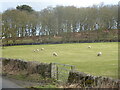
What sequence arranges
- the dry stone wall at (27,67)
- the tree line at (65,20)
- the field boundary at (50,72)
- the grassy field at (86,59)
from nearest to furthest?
the field boundary at (50,72) → the dry stone wall at (27,67) → the grassy field at (86,59) → the tree line at (65,20)

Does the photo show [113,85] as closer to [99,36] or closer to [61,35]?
[99,36]

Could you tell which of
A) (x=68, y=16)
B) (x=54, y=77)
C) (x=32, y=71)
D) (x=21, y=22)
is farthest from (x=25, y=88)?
(x=68, y=16)

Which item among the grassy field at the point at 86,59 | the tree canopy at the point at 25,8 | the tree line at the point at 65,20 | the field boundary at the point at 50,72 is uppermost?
the tree canopy at the point at 25,8

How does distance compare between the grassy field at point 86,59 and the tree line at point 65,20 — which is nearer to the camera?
the grassy field at point 86,59

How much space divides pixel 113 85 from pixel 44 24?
69.3 metres

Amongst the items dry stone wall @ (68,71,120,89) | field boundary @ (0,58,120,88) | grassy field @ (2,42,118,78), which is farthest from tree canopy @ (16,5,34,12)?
dry stone wall @ (68,71,120,89)

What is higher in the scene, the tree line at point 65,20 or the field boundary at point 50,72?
the tree line at point 65,20

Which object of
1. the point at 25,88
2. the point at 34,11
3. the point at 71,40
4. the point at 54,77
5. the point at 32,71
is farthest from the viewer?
the point at 34,11

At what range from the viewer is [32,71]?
1444 centimetres

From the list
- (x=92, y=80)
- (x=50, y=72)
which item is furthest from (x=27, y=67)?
(x=92, y=80)

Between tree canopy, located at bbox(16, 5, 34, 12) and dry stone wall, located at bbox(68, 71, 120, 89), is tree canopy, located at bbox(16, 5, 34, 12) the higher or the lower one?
the higher one

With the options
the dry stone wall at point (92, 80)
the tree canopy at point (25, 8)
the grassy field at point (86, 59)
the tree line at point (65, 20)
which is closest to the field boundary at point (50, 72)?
the dry stone wall at point (92, 80)

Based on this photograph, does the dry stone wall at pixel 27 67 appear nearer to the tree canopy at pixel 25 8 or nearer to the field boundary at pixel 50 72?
the field boundary at pixel 50 72

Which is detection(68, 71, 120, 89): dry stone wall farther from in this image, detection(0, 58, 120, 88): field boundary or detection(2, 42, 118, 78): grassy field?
detection(2, 42, 118, 78): grassy field
